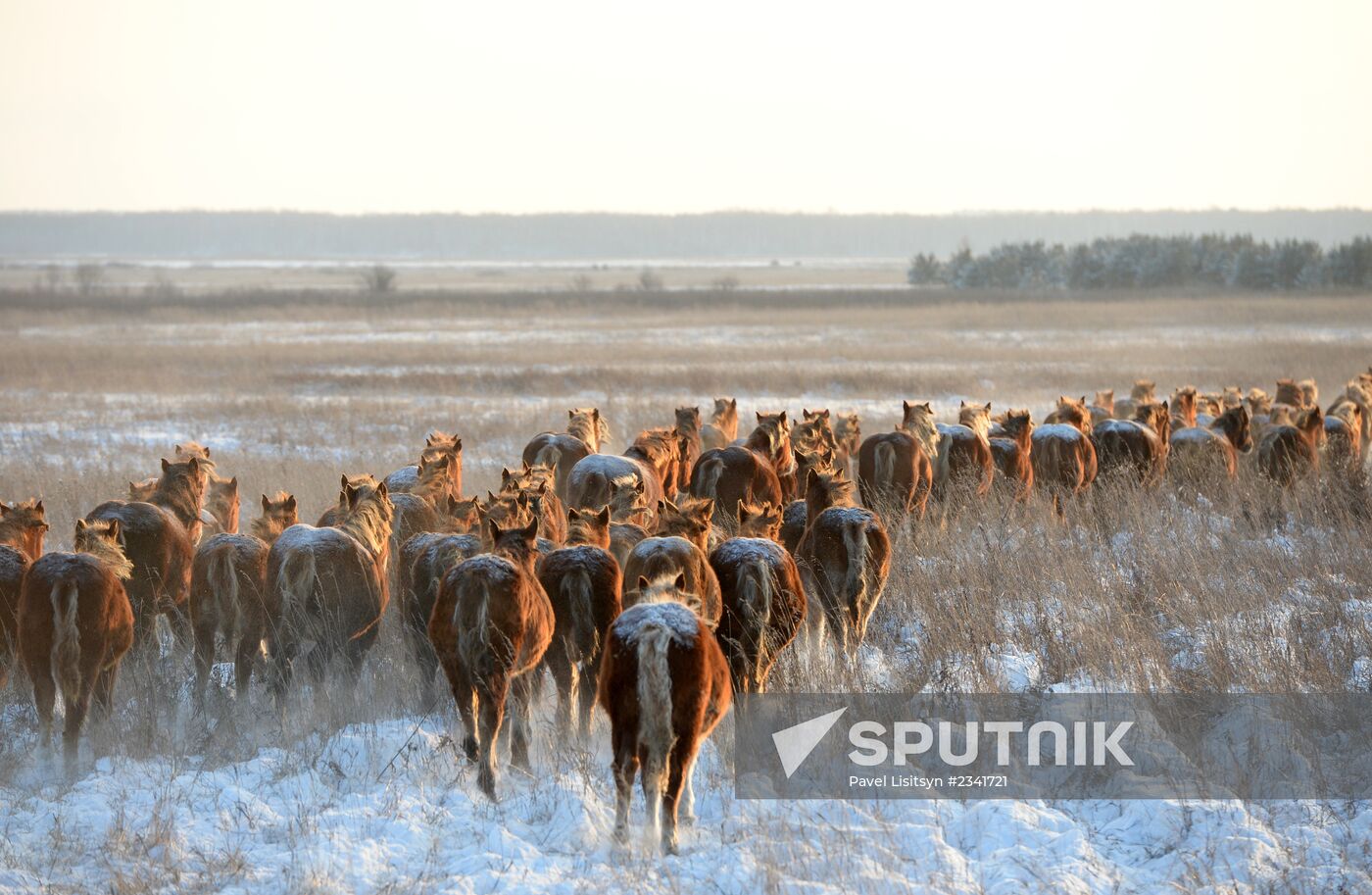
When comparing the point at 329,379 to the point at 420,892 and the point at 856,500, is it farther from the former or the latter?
the point at 420,892

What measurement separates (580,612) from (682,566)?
0.61m

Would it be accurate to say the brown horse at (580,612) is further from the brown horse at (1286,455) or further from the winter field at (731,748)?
the brown horse at (1286,455)

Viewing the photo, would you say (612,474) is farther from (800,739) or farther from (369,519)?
(800,739)

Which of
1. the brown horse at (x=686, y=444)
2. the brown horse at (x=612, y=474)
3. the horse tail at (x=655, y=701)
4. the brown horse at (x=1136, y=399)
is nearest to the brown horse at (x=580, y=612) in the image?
the horse tail at (x=655, y=701)

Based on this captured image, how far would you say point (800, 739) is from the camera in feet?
20.9

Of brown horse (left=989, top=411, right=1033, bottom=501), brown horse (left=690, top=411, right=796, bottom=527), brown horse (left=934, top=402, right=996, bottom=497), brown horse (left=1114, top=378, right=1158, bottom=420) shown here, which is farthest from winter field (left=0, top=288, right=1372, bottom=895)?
brown horse (left=1114, top=378, right=1158, bottom=420)

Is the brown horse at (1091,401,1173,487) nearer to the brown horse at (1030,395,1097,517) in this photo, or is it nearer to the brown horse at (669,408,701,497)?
the brown horse at (1030,395,1097,517)

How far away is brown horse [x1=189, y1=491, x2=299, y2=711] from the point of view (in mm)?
7008

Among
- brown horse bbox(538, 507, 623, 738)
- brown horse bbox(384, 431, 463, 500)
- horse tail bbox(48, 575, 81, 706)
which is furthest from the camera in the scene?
brown horse bbox(384, 431, 463, 500)

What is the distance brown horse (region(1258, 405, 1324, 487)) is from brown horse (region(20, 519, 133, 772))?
1099 centimetres

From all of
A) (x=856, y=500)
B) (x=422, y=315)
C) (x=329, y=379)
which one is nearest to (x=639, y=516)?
(x=856, y=500)

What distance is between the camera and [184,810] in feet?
18.1

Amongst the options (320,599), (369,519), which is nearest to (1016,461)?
(369,519)

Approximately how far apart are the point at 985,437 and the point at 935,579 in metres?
4.01
